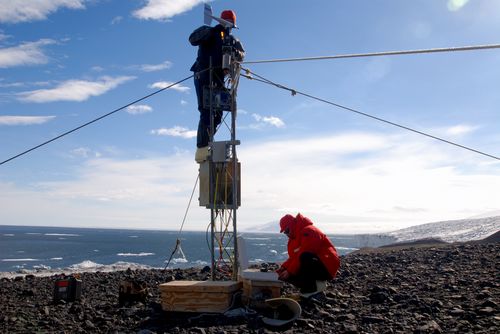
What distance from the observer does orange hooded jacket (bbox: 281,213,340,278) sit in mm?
7734

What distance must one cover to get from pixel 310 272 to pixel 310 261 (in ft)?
0.61

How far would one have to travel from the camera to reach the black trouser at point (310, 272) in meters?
7.75

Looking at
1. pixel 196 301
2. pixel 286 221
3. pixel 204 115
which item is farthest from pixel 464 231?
pixel 196 301

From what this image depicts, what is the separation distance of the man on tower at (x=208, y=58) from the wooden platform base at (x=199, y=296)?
3112 mm

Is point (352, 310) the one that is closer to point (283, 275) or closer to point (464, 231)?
point (283, 275)

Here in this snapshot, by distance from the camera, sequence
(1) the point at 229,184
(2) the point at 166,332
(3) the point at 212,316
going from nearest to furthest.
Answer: (2) the point at 166,332, (3) the point at 212,316, (1) the point at 229,184

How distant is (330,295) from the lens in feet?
26.8

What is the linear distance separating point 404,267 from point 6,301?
30.0 feet

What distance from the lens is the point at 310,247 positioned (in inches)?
305

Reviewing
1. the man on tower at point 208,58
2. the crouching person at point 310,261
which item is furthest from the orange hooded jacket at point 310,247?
the man on tower at point 208,58

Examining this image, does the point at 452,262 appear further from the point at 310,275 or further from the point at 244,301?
the point at 244,301

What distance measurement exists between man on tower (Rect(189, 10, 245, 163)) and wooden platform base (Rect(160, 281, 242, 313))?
3112 mm

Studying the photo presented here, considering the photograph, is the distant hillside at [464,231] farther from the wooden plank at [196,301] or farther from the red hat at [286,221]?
the wooden plank at [196,301]

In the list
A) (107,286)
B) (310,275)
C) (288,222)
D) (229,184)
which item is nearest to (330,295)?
(310,275)
